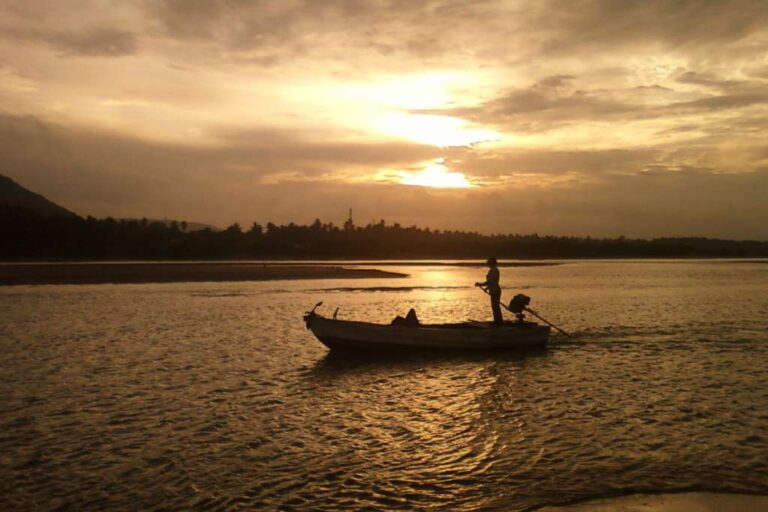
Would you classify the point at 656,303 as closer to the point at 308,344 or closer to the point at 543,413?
the point at 308,344

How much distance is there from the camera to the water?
963 cm

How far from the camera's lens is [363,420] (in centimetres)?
1370

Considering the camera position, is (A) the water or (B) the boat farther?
(B) the boat

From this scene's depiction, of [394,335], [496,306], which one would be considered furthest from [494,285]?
[394,335]

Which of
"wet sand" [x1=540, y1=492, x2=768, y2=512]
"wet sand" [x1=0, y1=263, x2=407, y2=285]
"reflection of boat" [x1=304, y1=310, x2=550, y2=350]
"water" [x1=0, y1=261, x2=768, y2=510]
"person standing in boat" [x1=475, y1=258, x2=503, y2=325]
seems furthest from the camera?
"wet sand" [x1=0, y1=263, x2=407, y2=285]

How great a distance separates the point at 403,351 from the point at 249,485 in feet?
41.3

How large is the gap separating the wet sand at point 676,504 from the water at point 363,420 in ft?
0.88

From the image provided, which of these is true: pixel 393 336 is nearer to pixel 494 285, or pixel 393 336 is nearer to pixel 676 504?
pixel 494 285

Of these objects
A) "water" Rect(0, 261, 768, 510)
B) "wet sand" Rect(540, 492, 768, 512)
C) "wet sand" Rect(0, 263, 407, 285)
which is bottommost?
"water" Rect(0, 261, 768, 510)

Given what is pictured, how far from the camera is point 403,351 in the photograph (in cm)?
2206

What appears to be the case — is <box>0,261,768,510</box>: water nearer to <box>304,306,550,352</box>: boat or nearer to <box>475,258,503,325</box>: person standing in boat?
<box>304,306,550,352</box>: boat

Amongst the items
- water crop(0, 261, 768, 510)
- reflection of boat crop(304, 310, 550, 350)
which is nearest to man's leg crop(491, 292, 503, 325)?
reflection of boat crop(304, 310, 550, 350)

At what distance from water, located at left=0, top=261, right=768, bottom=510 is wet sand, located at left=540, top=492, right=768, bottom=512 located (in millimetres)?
270

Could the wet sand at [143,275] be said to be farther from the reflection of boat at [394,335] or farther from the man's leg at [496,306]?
the man's leg at [496,306]
